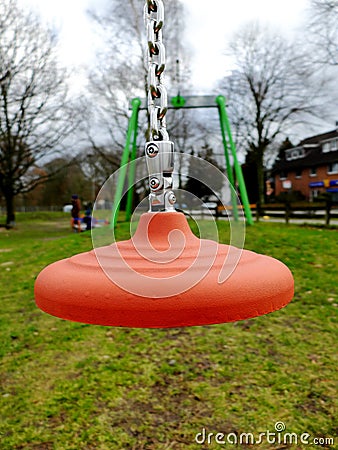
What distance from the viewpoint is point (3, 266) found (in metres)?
6.58

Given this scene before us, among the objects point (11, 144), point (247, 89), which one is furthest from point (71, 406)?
point (247, 89)

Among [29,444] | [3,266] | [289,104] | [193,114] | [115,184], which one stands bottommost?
[29,444]

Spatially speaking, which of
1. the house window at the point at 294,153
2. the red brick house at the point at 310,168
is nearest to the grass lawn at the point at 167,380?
the red brick house at the point at 310,168

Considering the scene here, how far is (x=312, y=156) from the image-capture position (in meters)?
31.7

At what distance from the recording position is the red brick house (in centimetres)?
2883

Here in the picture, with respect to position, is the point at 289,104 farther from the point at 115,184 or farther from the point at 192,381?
the point at 115,184

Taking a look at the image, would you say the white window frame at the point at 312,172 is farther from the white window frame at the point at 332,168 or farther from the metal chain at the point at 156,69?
→ the metal chain at the point at 156,69

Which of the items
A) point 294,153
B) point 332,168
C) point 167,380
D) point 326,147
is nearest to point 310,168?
point 326,147

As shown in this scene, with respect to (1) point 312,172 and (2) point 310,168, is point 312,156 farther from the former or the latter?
(1) point 312,172

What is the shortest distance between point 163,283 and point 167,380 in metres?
2.57

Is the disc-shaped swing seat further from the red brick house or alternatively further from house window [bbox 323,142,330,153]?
house window [bbox 323,142,330,153]

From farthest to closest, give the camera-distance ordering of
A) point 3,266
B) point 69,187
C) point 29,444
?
1. point 69,187
2. point 3,266
3. point 29,444

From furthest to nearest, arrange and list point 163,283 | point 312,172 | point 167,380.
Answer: point 312,172
point 167,380
point 163,283

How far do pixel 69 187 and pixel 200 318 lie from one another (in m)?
30.6
